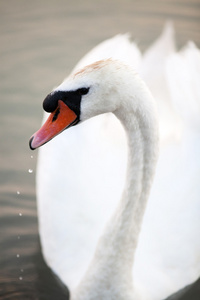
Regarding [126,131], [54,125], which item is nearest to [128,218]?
[126,131]

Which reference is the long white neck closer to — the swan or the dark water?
the swan

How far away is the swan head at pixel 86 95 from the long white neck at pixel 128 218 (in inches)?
2.7

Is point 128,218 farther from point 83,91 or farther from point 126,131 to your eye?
point 83,91

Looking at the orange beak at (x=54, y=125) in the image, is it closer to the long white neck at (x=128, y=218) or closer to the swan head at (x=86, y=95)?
the swan head at (x=86, y=95)

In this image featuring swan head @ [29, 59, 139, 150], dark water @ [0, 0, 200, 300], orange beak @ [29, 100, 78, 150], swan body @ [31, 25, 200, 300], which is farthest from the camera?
dark water @ [0, 0, 200, 300]

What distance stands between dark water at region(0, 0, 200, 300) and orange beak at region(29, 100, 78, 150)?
963mm

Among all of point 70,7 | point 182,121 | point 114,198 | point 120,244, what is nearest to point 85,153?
point 114,198

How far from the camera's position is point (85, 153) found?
3.14m

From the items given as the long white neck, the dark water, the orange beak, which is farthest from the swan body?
the orange beak

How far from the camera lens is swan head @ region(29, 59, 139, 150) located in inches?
78.4

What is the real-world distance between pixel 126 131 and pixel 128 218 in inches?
14.9

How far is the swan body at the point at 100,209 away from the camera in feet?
8.87

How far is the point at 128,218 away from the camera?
7.63 ft

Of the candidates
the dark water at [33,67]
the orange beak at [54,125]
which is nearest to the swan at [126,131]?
the orange beak at [54,125]
